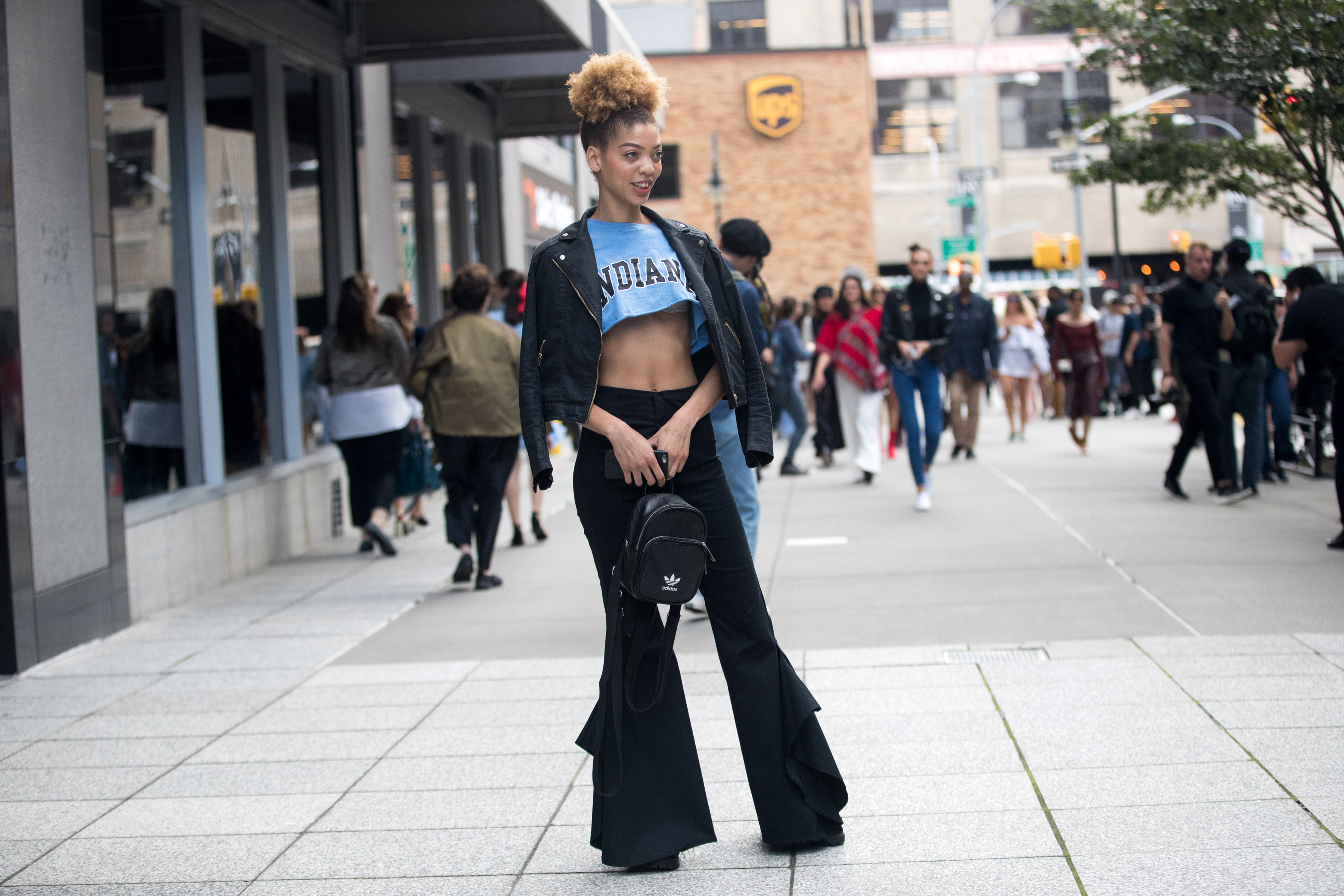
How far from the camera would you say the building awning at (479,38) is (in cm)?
1000

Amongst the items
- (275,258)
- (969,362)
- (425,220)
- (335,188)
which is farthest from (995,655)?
(425,220)

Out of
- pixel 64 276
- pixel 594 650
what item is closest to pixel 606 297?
pixel 594 650

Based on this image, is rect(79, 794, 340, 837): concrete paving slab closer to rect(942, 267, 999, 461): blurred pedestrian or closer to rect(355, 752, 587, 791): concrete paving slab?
rect(355, 752, 587, 791): concrete paving slab

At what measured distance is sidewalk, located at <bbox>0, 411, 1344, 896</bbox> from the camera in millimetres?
3453

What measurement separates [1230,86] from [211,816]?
290 inches

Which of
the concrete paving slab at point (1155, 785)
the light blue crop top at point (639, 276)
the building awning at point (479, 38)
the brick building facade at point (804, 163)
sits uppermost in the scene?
the brick building facade at point (804, 163)

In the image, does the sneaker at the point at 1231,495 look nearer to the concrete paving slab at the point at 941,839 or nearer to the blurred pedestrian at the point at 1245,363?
the blurred pedestrian at the point at 1245,363

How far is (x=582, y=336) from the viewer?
3410 mm

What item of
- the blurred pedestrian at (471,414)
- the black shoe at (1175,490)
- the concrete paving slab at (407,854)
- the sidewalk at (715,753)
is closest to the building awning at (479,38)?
the blurred pedestrian at (471,414)

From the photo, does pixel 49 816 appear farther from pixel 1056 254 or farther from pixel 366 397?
pixel 1056 254

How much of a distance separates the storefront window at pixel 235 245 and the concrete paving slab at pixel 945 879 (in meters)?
6.58

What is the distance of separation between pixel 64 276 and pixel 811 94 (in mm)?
36818

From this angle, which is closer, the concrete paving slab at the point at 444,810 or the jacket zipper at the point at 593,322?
the jacket zipper at the point at 593,322

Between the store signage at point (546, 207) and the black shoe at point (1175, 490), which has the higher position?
the store signage at point (546, 207)
